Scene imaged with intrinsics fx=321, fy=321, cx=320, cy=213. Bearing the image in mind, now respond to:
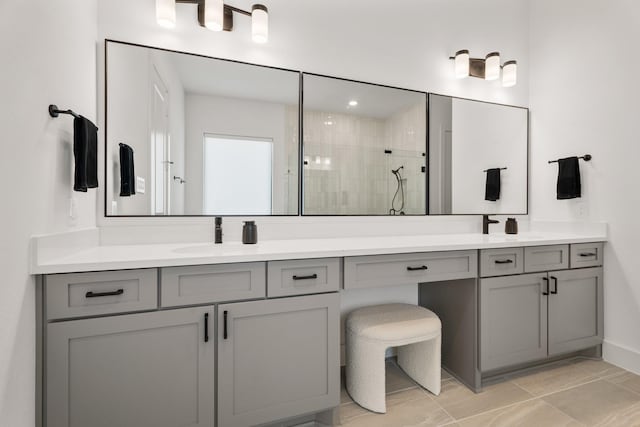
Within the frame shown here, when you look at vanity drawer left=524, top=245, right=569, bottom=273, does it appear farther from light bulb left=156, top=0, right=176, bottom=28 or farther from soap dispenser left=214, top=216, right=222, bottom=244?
light bulb left=156, top=0, right=176, bottom=28

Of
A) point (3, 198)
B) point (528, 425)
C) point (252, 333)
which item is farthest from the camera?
point (528, 425)

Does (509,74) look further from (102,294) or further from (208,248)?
(102,294)

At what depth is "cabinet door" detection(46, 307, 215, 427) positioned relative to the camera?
3.79 feet

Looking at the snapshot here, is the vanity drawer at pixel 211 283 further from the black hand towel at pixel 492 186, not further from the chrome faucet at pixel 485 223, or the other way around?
the black hand towel at pixel 492 186

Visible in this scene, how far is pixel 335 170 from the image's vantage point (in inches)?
84.5

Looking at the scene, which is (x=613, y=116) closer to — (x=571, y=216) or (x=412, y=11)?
(x=571, y=216)

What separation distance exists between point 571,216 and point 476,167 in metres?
0.80

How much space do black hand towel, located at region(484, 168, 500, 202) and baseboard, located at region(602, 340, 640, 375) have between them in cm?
127

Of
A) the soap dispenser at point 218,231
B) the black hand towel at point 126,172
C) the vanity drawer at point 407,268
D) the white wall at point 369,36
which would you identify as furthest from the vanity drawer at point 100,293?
the white wall at point 369,36

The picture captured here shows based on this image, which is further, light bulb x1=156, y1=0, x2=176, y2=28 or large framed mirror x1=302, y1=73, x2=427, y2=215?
large framed mirror x1=302, y1=73, x2=427, y2=215

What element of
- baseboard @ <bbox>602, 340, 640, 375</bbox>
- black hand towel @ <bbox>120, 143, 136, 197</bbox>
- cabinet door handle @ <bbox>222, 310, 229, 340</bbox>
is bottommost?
baseboard @ <bbox>602, 340, 640, 375</bbox>

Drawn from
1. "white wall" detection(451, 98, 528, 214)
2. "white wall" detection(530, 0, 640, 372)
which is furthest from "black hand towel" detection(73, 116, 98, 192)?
"white wall" detection(530, 0, 640, 372)

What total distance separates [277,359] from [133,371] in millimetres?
567

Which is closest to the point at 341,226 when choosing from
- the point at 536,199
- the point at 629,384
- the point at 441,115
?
the point at 441,115
